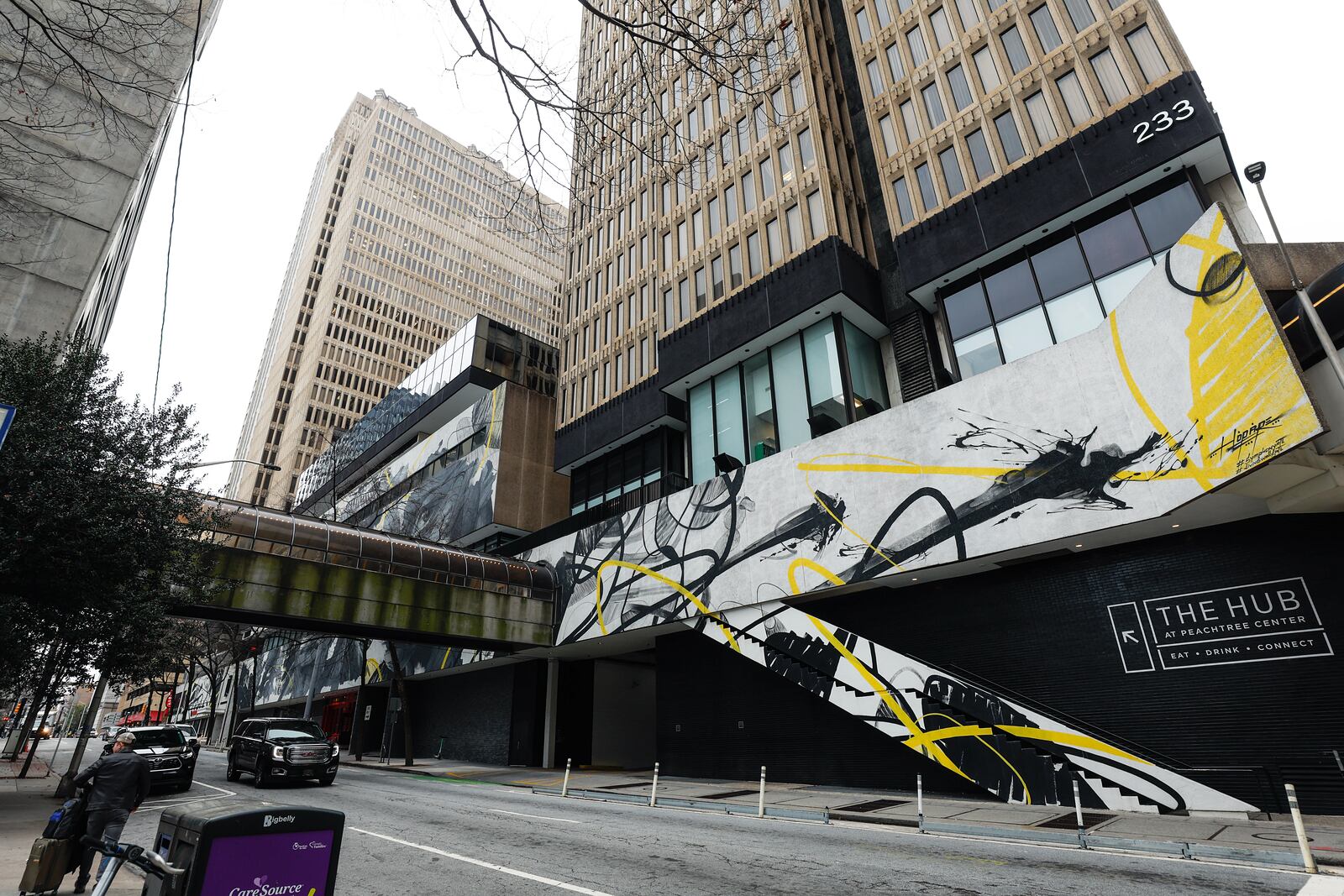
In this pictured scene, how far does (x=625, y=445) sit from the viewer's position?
33000mm

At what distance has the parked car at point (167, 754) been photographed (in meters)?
17.1

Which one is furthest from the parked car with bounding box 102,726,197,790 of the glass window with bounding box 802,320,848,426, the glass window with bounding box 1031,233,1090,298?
the glass window with bounding box 1031,233,1090,298

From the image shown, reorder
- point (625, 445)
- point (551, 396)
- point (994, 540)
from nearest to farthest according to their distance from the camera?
point (994, 540) → point (625, 445) → point (551, 396)

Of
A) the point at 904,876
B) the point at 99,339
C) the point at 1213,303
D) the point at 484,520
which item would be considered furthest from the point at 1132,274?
the point at 484,520

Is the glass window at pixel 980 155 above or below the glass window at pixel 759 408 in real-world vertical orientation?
above

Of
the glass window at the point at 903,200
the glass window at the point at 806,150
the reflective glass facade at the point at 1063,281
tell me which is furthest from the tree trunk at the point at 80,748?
the glass window at the point at 806,150

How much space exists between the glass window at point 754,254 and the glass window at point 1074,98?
11066 millimetres

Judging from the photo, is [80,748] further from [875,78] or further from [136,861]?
[875,78]

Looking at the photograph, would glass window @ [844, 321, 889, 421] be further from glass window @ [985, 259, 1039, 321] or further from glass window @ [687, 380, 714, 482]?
glass window @ [687, 380, 714, 482]

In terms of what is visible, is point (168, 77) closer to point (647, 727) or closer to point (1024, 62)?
point (1024, 62)

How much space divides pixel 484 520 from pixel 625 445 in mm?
9573

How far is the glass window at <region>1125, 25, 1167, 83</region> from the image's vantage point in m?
17.9

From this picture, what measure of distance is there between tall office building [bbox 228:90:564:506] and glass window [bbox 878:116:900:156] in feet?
264

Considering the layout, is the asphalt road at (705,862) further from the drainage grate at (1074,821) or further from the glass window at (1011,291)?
the glass window at (1011,291)
